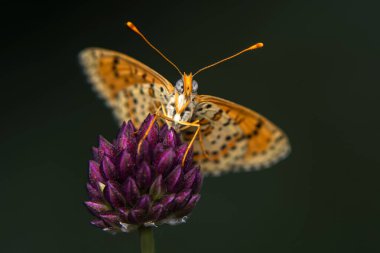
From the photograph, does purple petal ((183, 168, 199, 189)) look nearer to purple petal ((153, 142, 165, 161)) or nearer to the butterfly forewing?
purple petal ((153, 142, 165, 161))

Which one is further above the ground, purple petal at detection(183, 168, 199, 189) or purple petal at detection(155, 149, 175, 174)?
purple petal at detection(155, 149, 175, 174)

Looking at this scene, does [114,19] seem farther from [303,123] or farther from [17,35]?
[303,123]

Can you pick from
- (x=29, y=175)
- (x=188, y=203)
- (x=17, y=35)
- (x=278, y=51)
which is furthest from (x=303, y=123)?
(x=188, y=203)

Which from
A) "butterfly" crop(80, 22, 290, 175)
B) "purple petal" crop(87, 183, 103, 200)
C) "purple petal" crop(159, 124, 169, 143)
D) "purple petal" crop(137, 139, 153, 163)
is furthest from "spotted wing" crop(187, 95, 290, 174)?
"purple petal" crop(87, 183, 103, 200)

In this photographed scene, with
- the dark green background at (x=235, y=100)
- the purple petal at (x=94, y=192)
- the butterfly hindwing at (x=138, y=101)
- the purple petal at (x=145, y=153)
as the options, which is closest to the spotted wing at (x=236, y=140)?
the butterfly hindwing at (x=138, y=101)

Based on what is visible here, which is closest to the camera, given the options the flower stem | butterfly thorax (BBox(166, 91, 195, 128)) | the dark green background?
the flower stem

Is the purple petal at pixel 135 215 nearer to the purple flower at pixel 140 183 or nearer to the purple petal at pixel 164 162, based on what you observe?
the purple flower at pixel 140 183

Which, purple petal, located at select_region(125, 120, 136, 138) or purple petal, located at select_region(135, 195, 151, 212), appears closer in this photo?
purple petal, located at select_region(135, 195, 151, 212)

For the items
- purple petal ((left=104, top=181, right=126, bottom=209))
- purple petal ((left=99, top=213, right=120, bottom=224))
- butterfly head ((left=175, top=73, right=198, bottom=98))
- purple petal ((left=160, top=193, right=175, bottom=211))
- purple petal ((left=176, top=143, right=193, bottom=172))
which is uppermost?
butterfly head ((left=175, top=73, right=198, bottom=98))
